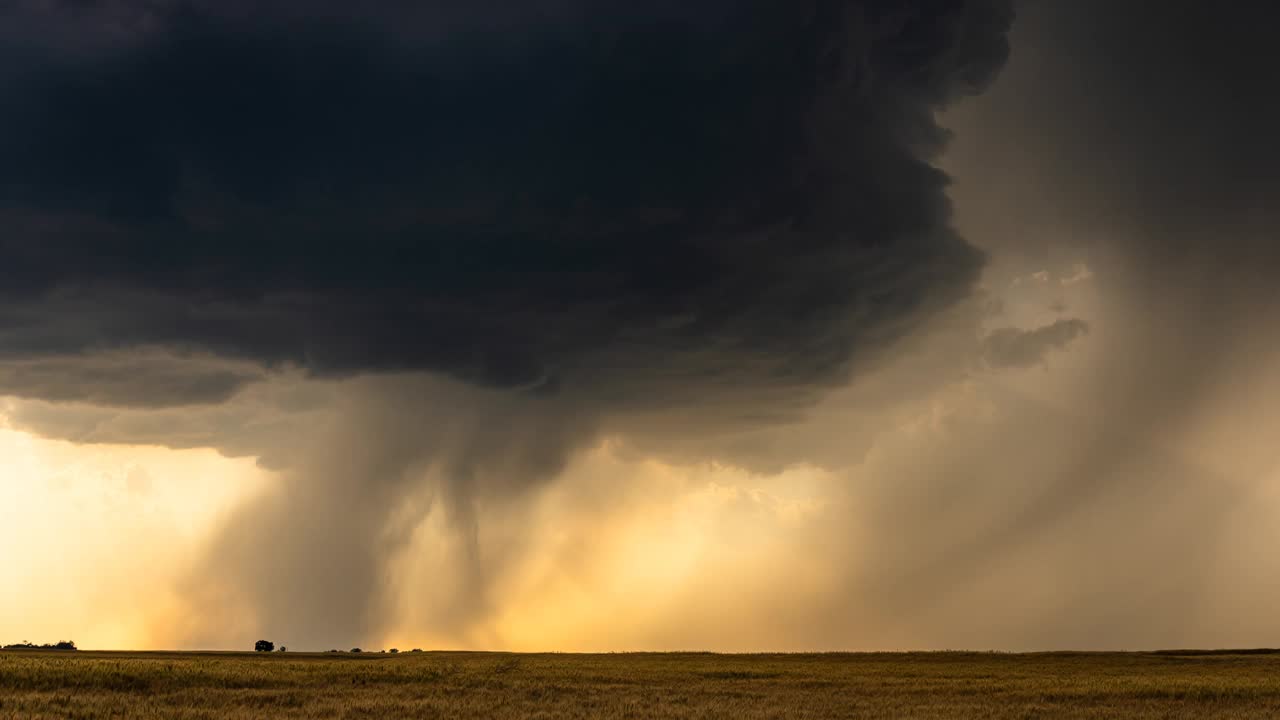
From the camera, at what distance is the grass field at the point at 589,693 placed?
143ft

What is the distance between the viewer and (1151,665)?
3588 inches

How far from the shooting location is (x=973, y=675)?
7019cm

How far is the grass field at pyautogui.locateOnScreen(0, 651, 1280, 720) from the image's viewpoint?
43438 mm

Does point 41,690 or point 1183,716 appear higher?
point 41,690

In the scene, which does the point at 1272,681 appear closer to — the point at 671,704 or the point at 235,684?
the point at 671,704

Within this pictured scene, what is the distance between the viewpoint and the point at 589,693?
5297cm

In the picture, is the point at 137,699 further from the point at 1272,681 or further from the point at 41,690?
the point at 1272,681

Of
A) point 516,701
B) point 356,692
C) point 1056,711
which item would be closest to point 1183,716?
point 1056,711

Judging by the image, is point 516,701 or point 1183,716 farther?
point 516,701

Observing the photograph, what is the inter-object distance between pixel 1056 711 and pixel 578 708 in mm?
21675

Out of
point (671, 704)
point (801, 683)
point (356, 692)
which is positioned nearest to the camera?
point (671, 704)

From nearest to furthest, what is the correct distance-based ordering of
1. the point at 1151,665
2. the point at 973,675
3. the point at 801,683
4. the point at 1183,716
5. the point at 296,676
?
the point at 1183,716 < the point at 296,676 < the point at 801,683 < the point at 973,675 < the point at 1151,665

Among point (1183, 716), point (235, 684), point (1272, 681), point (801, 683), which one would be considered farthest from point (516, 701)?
point (1272, 681)

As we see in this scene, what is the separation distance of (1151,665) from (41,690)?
8670 centimetres
